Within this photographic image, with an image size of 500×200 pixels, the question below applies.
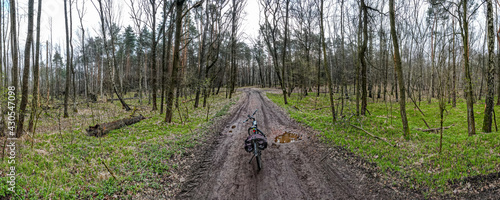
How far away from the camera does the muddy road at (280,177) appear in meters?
4.46

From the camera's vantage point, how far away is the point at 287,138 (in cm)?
859

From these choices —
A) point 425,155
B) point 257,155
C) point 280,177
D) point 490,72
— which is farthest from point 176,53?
point 490,72

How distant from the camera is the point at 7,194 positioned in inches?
136

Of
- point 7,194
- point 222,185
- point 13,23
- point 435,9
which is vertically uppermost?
point 435,9

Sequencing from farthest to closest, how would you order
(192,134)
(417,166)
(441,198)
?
1. (192,134)
2. (417,166)
3. (441,198)

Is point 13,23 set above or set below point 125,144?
above

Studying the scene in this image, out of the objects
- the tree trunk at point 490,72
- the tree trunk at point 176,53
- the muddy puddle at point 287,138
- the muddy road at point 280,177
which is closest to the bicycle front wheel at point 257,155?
the muddy road at point 280,177

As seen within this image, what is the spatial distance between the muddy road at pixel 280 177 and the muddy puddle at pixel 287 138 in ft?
1.79

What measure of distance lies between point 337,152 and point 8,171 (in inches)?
325

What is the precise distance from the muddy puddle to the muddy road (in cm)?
55

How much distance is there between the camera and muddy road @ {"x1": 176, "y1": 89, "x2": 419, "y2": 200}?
4.46 m

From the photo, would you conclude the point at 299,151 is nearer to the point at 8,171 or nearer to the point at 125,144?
the point at 125,144

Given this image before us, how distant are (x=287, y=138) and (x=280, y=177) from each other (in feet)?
11.6

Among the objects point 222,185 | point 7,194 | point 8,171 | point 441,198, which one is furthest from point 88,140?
point 441,198
